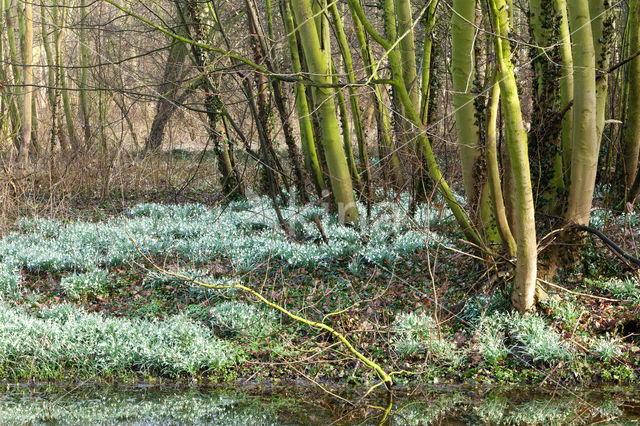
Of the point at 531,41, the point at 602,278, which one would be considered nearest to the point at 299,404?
the point at 602,278

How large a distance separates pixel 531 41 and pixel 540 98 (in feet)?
1.85

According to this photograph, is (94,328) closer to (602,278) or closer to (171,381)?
(171,381)

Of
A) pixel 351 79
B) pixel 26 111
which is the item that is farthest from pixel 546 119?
pixel 26 111

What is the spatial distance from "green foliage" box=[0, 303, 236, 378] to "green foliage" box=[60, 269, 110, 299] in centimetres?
113

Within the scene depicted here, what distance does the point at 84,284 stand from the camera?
7012 mm

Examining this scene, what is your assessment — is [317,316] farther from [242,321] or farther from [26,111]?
[26,111]

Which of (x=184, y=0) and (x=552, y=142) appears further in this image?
(x=184, y=0)

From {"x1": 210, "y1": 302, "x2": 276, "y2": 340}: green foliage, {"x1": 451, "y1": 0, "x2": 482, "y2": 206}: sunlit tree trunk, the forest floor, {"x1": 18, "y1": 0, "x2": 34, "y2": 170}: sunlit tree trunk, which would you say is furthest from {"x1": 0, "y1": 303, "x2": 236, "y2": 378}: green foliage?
{"x1": 18, "y1": 0, "x2": 34, "y2": 170}: sunlit tree trunk

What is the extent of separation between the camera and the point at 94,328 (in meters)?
5.66

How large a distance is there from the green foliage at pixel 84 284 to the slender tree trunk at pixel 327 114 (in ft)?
11.0

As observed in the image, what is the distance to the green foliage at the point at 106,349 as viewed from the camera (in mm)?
5344

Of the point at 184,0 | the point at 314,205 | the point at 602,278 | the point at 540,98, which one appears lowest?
the point at 602,278

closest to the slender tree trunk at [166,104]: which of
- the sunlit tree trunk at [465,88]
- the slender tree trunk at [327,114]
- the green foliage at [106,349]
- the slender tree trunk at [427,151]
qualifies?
the slender tree trunk at [327,114]

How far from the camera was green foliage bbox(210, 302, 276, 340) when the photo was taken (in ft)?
19.1
